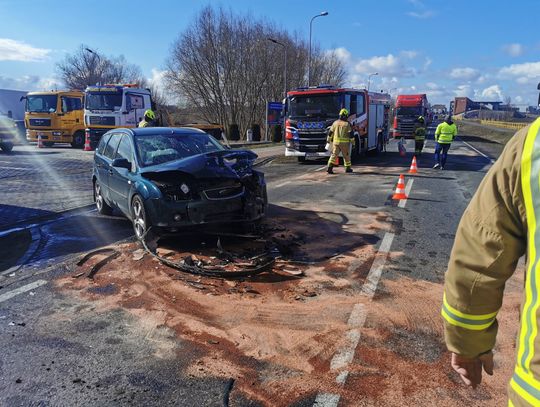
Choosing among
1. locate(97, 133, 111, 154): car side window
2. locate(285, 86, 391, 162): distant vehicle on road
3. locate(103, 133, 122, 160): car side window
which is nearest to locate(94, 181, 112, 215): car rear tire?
locate(97, 133, 111, 154): car side window

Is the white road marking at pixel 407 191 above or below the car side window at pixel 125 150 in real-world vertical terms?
below

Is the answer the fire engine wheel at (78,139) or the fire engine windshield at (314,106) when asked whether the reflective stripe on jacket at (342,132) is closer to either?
the fire engine windshield at (314,106)

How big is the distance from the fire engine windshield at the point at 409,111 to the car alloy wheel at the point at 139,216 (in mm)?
29680

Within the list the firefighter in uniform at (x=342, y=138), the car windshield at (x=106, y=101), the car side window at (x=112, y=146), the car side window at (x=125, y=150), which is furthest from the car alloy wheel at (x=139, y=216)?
the car windshield at (x=106, y=101)

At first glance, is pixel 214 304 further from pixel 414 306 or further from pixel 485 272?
pixel 485 272

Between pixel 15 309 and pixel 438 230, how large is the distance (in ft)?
19.0

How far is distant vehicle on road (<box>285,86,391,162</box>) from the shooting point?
16.0 meters

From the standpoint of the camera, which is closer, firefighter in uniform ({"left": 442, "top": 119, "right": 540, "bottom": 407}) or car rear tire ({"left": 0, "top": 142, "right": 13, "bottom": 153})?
firefighter in uniform ({"left": 442, "top": 119, "right": 540, "bottom": 407})

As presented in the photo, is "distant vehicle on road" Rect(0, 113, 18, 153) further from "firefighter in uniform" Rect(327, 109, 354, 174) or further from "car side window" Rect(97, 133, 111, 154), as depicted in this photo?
"firefighter in uniform" Rect(327, 109, 354, 174)

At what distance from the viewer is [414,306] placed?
162 inches

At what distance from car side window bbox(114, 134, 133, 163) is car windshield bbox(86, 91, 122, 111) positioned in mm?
14052

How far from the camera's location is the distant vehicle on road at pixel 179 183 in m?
5.68

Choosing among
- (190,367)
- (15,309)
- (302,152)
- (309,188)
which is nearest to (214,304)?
(190,367)

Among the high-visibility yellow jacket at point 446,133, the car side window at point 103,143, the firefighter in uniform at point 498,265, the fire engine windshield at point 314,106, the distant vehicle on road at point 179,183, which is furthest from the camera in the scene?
the fire engine windshield at point 314,106
